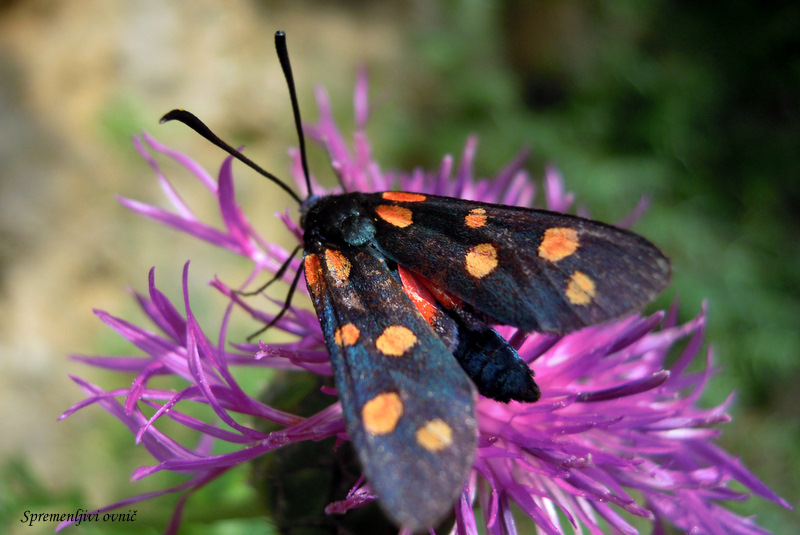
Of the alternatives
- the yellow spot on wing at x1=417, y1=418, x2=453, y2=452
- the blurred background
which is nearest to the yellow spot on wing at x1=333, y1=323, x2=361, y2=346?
the yellow spot on wing at x1=417, y1=418, x2=453, y2=452

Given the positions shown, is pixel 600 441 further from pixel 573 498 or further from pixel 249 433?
pixel 249 433

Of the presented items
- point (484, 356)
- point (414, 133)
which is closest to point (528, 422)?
point (484, 356)

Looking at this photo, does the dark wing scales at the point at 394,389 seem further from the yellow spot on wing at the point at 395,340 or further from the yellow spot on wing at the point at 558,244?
the yellow spot on wing at the point at 558,244

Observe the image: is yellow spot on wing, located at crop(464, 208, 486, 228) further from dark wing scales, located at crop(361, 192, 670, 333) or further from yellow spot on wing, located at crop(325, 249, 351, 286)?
yellow spot on wing, located at crop(325, 249, 351, 286)

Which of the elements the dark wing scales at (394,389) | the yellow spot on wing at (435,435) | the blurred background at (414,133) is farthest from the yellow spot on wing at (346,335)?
the blurred background at (414,133)

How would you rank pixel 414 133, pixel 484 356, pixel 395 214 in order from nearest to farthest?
pixel 484 356 < pixel 395 214 < pixel 414 133

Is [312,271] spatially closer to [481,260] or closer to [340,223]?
[340,223]
